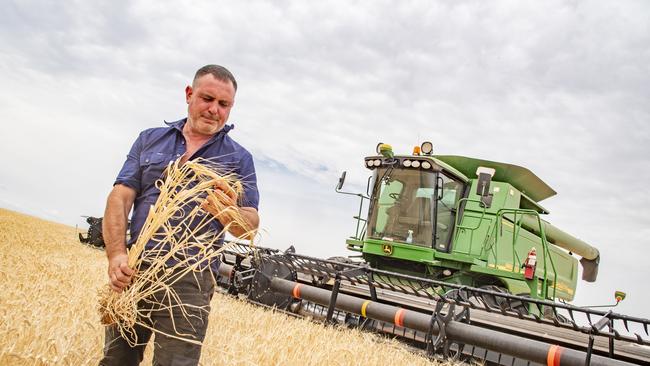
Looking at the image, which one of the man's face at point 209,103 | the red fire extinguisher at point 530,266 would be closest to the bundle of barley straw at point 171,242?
the man's face at point 209,103

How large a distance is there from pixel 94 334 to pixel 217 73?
1.74m

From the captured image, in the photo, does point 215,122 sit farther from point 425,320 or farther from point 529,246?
point 529,246

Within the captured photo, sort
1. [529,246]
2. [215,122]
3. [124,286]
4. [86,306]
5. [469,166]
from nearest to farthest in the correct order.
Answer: [124,286] < [215,122] < [86,306] < [469,166] < [529,246]

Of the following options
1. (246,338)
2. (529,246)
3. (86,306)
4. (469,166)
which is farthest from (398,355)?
(529,246)

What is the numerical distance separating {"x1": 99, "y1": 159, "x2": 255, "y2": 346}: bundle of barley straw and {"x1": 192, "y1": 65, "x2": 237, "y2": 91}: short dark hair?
1.09 feet

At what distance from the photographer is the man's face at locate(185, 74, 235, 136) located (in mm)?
2057

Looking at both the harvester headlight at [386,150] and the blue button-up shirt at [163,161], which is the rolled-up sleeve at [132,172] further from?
the harvester headlight at [386,150]

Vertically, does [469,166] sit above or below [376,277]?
above

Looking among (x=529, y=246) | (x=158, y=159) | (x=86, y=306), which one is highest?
(x=529, y=246)

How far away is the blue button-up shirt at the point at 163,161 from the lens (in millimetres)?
2121

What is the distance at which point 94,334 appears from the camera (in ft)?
9.72

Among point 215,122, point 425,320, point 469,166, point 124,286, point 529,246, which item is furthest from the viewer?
point 529,246

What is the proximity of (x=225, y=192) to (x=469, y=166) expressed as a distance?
22.6 ft

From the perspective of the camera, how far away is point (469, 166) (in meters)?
8.44
